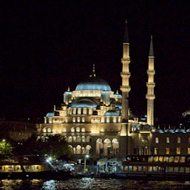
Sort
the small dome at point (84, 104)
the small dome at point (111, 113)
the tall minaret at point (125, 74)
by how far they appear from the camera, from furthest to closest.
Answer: the small dome at point (84, 104), the small dome at point (111, 113), the tall minaret at point (125, 74)

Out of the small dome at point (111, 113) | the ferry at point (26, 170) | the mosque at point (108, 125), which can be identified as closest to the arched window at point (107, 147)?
the mosque at point (108, 125)

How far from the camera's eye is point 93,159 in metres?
113

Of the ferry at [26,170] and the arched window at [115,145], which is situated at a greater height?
the arched window at [115,145]

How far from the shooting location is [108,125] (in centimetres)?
11856

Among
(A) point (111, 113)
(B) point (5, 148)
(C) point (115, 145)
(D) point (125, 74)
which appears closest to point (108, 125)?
(A) point (111, 113)

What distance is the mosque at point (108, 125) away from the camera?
368 feet

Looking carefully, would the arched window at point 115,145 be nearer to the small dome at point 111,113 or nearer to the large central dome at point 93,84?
the small dome at point 111,113

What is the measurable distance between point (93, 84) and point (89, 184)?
4971 centimetres

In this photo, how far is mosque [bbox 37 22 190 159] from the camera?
368 feet

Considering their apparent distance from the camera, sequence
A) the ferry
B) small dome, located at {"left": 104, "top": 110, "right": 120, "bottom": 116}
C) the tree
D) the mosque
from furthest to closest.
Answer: small dome, located at {"left": 104, "top": 110, "right": 120, "bottom": 116} < the mosque < the tree < the ferry

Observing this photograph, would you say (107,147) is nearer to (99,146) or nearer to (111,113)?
(99,146)

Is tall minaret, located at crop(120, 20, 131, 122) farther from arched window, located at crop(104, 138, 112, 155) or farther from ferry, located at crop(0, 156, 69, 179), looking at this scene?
ferry, located at crop(0, 156, 69, 179)

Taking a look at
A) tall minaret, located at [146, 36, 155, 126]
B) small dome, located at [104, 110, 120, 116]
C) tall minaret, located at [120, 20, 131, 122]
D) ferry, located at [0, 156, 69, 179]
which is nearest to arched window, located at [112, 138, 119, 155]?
small dome, located at [104, 110, 120, 116]

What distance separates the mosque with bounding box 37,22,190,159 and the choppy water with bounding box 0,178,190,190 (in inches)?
1142
